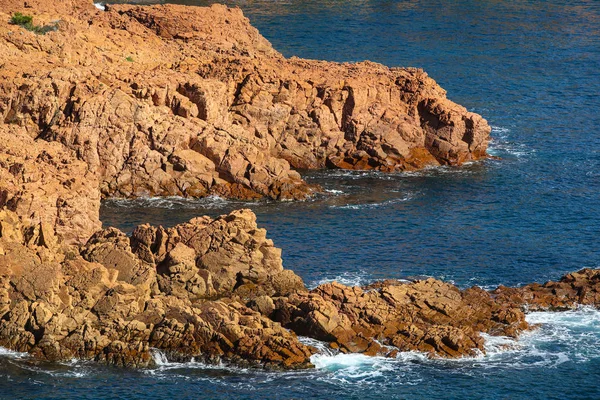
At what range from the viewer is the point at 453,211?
116938 millimetres

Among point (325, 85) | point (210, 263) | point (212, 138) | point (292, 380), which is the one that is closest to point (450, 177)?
point (325, 85)

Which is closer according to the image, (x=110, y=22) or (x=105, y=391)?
(x=105, y=391)

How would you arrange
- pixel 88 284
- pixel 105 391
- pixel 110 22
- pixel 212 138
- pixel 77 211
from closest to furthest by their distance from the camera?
pixel 105 391 < pixel 88 284 < pixel 77 211 < pixel 212 138 < pixel 110 22

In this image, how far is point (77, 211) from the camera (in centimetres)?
10156

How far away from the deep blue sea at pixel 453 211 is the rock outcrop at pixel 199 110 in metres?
3.07

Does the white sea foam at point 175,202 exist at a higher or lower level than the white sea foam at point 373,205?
lower

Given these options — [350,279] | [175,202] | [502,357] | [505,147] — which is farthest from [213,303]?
[505,147]

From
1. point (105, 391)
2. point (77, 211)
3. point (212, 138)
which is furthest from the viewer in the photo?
point (212, 138)

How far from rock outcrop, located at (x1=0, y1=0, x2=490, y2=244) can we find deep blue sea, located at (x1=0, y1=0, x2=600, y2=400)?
307 cm

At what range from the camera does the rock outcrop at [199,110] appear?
119 meters

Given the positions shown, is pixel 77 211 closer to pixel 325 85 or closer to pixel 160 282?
pixel 160 282

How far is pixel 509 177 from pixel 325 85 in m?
19.8

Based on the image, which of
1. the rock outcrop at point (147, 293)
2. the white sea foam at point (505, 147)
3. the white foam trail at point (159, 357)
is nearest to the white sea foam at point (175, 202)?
the rock outcrop at point (147, 293)

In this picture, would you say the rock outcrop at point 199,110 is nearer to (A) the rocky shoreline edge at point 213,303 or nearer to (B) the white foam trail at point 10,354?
(A) the rocky shoreline edge at point 213,303
